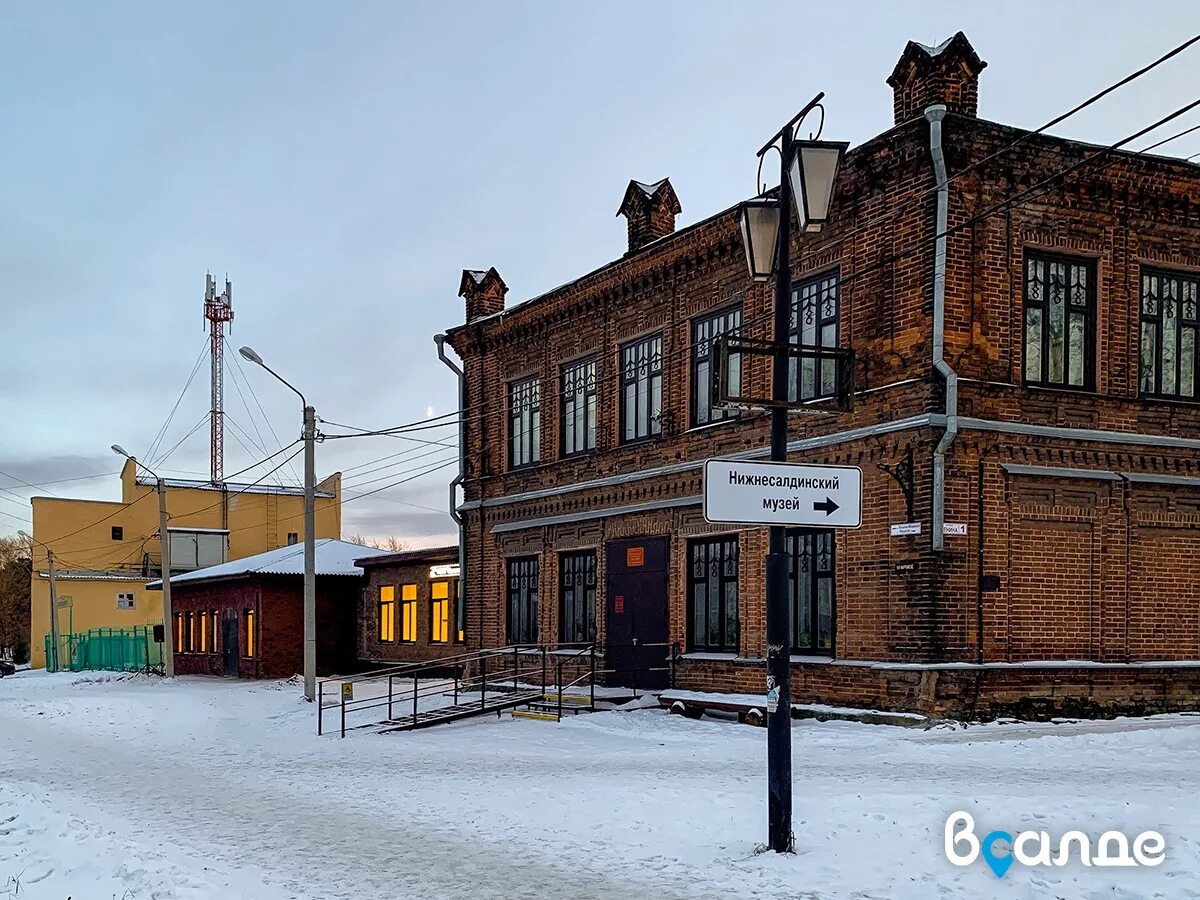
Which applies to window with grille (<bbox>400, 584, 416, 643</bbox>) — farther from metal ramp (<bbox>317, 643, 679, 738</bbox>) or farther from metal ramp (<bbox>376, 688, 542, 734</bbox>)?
metal ramp (<bbox>376, 688, 542, 734</bbox>)

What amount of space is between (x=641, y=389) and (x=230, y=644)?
72.5 ft

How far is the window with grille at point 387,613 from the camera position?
3509 centimetres

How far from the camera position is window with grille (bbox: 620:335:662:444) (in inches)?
854

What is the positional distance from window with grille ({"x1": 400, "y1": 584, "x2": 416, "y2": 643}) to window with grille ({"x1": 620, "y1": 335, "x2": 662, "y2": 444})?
1374 centimetres

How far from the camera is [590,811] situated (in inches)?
424

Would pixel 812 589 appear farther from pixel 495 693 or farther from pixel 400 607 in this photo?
pixel 400 607

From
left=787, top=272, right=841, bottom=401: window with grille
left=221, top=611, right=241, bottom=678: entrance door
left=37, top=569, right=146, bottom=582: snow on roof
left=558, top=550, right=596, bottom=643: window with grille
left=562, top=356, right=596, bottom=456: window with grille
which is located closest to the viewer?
left=787, top=272, right=841, bottom=401: window with grille

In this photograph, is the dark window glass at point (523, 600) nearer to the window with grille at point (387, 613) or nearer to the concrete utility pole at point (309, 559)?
the concrete utility pole at point (309, 559)

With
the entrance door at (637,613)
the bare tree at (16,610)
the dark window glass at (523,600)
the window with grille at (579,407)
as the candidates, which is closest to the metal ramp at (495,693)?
the entrance door at (637,613)

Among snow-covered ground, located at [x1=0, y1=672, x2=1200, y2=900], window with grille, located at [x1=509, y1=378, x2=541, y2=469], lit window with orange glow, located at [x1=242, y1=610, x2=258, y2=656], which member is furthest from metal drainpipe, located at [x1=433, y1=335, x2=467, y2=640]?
lit window with orange glow, located at [x1=242, y1=610, x2=258, y2=656]

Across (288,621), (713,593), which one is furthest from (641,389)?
(288,621)

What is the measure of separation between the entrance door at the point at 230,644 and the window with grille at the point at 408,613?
263 inches

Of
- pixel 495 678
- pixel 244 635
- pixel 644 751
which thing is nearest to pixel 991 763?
pixel 644 751

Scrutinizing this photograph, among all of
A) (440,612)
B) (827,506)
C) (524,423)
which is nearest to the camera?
(827,506)
